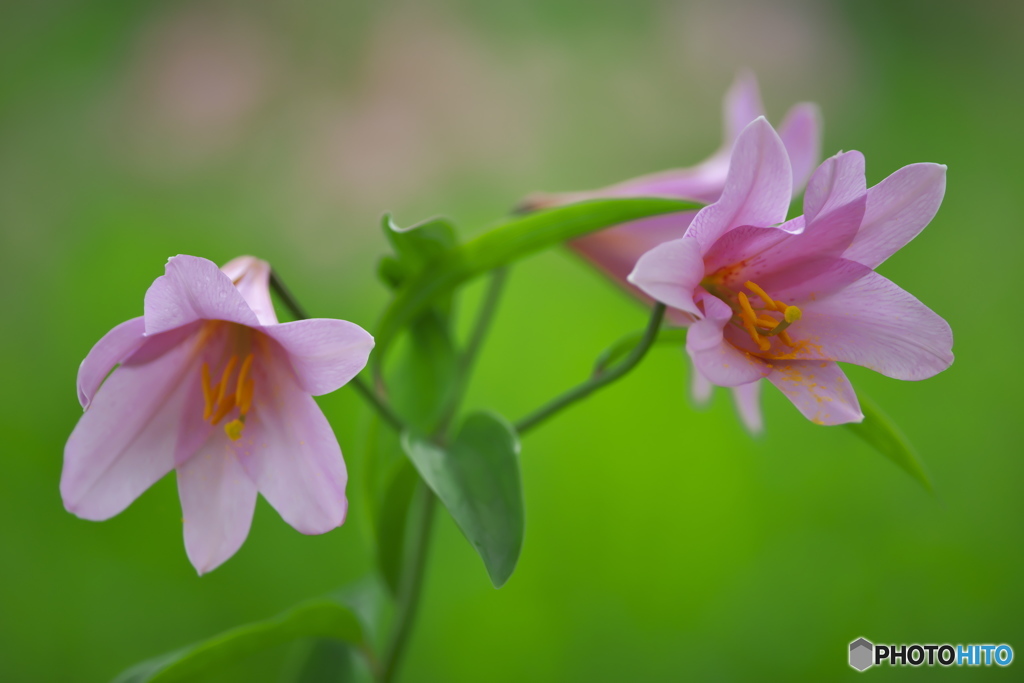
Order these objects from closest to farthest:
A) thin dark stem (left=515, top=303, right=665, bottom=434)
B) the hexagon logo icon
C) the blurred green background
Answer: thin dark stem (left=515, top=303, right=665, bottom=434) → the hexagon logo icon → the blurred green background

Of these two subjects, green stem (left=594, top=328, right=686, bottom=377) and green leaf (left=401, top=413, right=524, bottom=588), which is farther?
green stem (left=594, top=328, right=686, bottom=377)

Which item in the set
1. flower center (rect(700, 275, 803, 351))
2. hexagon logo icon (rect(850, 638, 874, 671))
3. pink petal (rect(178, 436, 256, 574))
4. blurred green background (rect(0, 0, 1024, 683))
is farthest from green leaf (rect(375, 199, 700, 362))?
blurred green background (rect(0, 0, 1024, 683))

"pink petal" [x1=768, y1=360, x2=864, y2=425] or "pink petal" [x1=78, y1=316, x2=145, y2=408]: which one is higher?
"pink petal" [x1=78, y1=316, x2=145, y2=408]

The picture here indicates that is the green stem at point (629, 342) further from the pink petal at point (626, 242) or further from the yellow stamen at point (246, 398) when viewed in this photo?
the yellow stamen at point (246, 398)

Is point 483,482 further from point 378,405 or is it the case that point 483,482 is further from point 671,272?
point 671,272

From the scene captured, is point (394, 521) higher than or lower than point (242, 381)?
lower

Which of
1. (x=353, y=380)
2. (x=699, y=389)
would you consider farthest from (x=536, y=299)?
(x=353, y=380)

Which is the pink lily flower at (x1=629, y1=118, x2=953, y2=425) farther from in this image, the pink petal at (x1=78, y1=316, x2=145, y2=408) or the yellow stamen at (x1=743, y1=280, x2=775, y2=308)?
the pink petal at (x1=78, y1=316, x2=145, y2=408)
